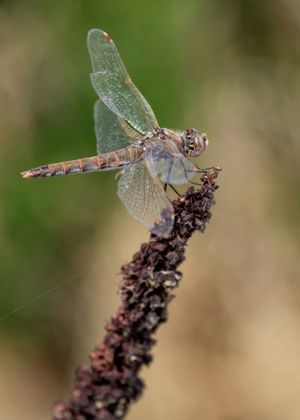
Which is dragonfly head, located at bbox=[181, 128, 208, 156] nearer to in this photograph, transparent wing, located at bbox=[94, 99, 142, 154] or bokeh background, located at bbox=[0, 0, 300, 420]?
transparent wing, located at bbox=[94, 99, 142, 154]

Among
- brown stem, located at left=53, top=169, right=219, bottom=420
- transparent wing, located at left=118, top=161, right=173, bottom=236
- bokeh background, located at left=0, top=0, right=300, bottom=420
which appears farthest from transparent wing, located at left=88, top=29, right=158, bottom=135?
brown stem, located at left=53, top=169, right=219, bottom=420

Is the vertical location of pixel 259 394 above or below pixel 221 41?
below

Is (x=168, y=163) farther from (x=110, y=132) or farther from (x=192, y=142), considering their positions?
(x=110, y=132)

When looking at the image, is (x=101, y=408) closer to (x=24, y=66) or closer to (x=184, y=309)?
(x=184, y=309)

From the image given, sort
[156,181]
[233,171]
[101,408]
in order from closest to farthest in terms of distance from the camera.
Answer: [101,408]
[156,181]
[233,171]

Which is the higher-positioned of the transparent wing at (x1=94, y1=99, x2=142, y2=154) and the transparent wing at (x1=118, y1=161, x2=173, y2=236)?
the transparent wing at (x1=94, y1=99, x2=142, y2=154)

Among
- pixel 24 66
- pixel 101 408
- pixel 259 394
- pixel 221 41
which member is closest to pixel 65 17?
pixel 24 66
